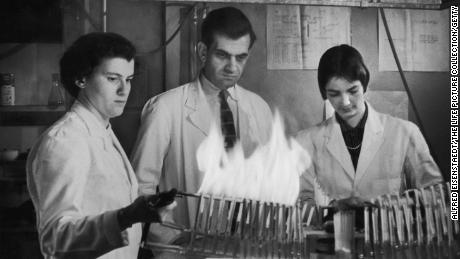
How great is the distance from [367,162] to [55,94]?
52.1 inches

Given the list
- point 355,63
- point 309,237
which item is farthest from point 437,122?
point 309,237

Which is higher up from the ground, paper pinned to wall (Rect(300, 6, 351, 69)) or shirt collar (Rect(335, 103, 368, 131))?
paper pinned to wall (Rect(300, 6, 351, 69))

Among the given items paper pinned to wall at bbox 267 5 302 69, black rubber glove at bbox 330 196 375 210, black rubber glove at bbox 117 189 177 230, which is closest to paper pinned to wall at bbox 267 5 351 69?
paper pinned to wall at bbox 267 5 302 69

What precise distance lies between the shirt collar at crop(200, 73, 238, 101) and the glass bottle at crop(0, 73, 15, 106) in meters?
0.75

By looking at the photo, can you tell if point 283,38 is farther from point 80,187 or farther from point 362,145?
point 80,187

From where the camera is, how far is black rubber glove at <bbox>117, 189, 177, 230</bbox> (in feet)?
5.77

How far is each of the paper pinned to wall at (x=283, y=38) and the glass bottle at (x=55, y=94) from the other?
854 mm

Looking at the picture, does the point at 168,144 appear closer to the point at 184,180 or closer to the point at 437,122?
the point at 184,180

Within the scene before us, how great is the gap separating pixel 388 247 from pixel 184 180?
0.86m

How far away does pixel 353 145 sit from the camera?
7.85 feet

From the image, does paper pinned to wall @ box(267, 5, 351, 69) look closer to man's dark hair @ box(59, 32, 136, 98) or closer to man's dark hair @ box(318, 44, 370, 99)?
man's dark hair @ box(318, 44, 370, 99)

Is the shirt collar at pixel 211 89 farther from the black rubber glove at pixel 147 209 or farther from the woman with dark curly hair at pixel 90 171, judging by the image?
the black rubber glove at pixel 147 209

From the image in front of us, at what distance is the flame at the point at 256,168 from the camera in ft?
7.38

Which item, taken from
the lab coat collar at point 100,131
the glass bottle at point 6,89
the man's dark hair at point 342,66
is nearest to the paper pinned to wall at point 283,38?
the man's dark hair at point 342,66
